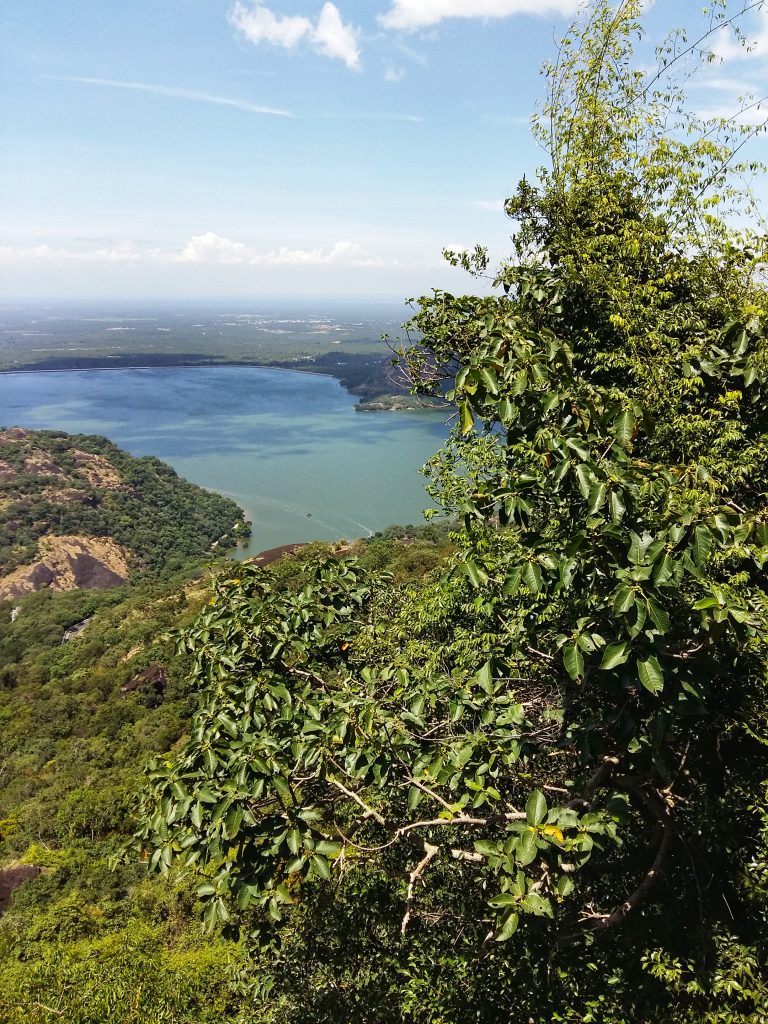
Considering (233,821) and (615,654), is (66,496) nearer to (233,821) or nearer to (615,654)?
(233,821)

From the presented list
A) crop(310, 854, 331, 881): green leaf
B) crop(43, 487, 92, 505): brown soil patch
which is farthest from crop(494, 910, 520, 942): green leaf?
crop(43, 487, 92, 505): brown soil patch

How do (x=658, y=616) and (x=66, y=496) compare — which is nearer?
(x=658, y=616)

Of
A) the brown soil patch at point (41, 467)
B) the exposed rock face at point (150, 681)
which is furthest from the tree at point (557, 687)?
the brown soil patch at point (41, 467)

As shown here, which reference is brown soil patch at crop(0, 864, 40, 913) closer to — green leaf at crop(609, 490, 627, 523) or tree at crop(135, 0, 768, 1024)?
tree at crop(135, 0, 768, 1024)

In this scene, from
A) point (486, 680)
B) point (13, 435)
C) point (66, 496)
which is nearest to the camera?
point (486, 680)

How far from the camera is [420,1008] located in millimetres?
2838

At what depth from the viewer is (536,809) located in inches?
66.9

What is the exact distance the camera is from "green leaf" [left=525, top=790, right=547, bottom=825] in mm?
1690

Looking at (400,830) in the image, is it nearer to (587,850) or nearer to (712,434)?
(587,850)

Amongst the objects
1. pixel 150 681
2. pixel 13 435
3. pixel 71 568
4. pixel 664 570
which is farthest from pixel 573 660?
pixel 13 435

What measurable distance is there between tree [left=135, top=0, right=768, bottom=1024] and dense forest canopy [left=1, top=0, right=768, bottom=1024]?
0.02 meters

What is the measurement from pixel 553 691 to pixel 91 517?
55.4 m

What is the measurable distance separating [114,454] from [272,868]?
6652 cm

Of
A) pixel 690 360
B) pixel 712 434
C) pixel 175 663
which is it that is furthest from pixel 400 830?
pixel 175 663
